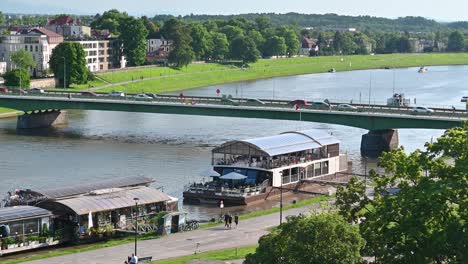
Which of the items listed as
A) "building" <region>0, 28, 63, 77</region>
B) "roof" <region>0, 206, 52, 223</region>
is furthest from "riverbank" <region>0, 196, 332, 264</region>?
"building" <region>0, 28, 63, 77</region>

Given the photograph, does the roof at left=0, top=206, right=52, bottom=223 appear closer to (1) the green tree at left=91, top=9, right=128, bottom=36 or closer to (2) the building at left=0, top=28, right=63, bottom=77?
(2) the building at left=0, top=28, right=63, bottom=77

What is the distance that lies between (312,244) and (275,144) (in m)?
31.7

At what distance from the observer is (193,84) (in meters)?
151

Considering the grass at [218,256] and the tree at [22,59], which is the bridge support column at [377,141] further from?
the tree at [22,59]

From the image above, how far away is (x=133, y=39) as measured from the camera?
154375 millimetres

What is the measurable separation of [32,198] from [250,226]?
10.5m

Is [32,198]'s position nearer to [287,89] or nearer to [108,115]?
[108,115]

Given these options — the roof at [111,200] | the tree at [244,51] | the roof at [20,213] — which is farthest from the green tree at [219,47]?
the roof at [20,213]

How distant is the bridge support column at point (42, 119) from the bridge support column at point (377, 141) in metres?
31.5

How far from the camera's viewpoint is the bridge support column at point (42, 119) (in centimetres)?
9494

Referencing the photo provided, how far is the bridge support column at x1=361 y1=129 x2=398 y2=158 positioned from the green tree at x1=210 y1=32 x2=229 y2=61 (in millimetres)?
101432

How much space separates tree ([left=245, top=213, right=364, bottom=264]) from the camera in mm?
31578

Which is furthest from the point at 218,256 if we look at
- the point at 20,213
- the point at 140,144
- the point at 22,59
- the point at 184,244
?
the point at 22,59

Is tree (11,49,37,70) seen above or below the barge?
above
